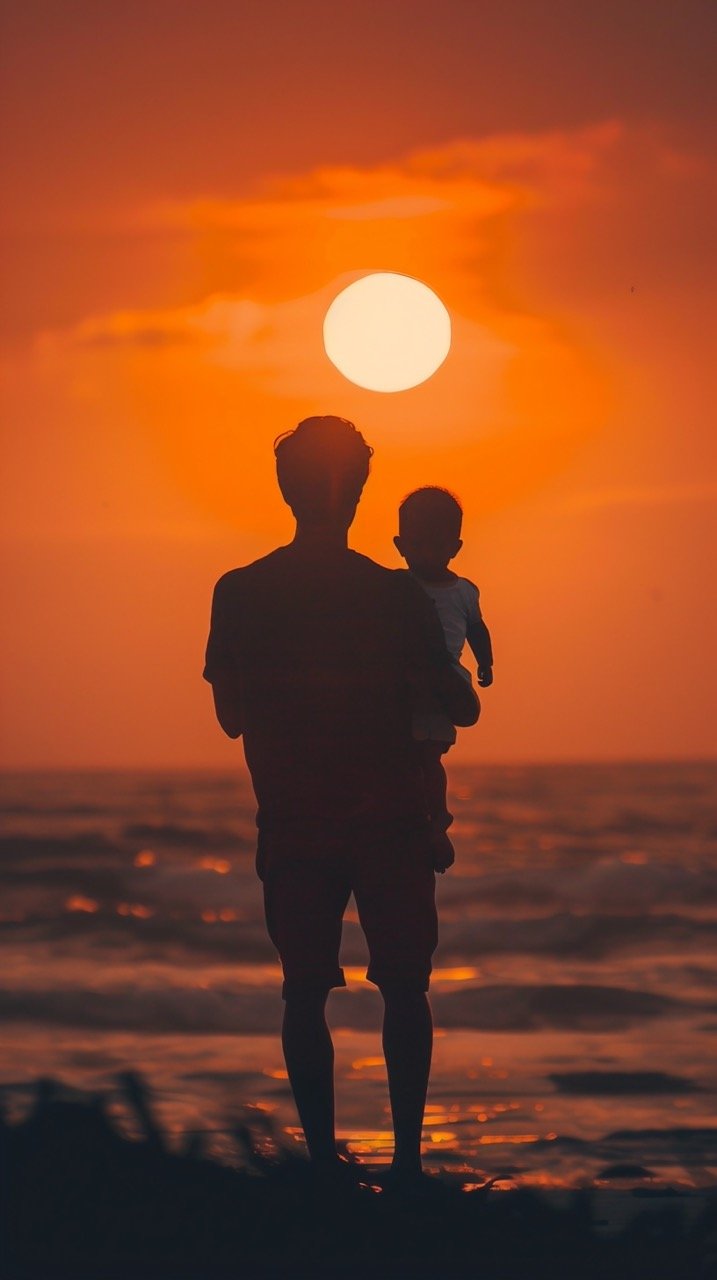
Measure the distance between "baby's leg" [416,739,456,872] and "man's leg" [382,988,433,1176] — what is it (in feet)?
1.17

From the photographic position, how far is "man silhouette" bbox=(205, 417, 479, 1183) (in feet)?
13.8

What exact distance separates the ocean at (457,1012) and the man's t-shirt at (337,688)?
1.61 m

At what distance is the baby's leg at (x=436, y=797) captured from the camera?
173 inches

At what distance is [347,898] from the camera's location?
424cm

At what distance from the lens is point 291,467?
14.2 feet

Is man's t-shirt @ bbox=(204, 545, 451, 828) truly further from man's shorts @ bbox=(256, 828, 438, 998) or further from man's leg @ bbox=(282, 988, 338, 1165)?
man's leg @ bbox=(282, 988, 338, 1165)

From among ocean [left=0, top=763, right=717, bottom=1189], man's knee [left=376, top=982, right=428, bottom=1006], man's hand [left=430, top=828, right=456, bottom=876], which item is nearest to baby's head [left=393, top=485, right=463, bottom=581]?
man's hand [left=430, top=828, right=456, bottom=876]

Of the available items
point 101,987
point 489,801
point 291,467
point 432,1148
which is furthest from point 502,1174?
point 489,801

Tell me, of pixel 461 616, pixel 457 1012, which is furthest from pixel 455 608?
pixel 457 1012

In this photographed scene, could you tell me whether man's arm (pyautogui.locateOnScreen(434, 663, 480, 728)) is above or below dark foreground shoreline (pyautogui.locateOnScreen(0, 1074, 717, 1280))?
above

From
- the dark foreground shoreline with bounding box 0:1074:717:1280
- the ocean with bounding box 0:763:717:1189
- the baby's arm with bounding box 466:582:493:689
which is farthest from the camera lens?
the ocean with bounding box 0:763:717:1189

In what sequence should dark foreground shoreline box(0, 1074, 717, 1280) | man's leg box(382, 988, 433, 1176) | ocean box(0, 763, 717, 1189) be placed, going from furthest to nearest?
ocean box(0, 763, 717, 1189)
man's leg box(382, 988, 433, 1176)
dark foreground shoreline box(0, 1074, 717, 1280)

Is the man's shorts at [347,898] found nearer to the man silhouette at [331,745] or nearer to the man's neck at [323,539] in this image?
the man silhouette at [331,745]

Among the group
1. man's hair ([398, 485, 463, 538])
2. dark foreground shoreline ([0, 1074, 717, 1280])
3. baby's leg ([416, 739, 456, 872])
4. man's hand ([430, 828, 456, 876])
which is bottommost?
dark foreground shoreline ([0, 1074, 717, 1280])
